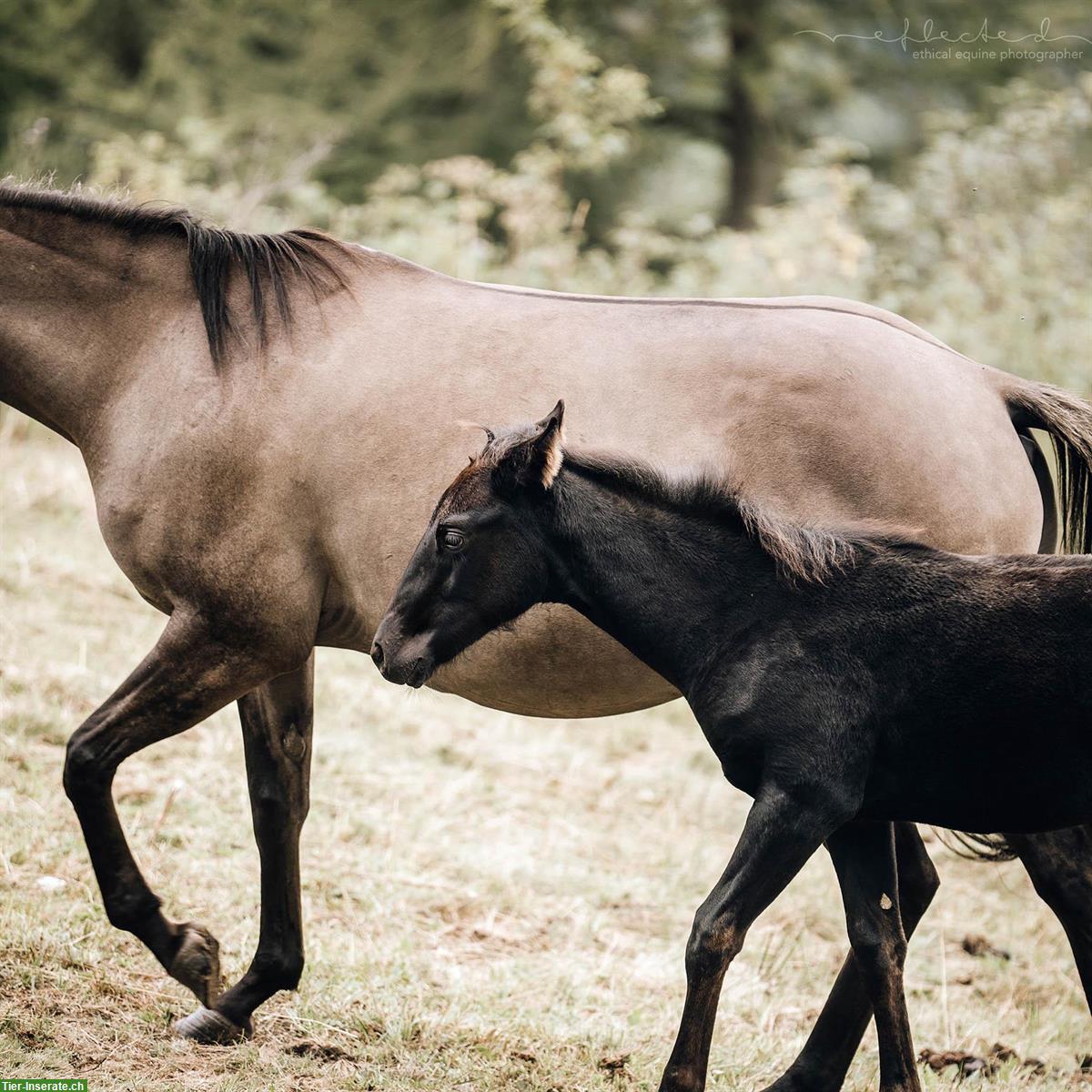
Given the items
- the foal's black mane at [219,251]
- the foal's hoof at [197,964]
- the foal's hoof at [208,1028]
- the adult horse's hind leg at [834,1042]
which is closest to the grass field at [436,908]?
the foal's hoof at [208,1028]

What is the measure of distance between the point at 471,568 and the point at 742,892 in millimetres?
1028

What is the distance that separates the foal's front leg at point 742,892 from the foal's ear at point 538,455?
0.94 meters

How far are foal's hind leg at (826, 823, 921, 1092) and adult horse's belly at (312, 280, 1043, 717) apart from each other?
0.69m

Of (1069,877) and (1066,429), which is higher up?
(1066,429)

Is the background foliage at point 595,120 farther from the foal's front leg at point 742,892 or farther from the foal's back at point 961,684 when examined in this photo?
the foal's front leg at point 742,892

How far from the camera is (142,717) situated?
12.3ft

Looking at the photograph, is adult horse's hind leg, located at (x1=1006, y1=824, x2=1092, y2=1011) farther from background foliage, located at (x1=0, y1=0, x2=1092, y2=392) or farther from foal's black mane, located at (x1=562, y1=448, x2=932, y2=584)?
background foliage, located at (x1=0, y1=0, x2=1092, y2=392)

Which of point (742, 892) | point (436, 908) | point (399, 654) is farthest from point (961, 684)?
point (436, 908)

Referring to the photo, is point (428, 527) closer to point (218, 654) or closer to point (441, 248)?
point (218, 654)

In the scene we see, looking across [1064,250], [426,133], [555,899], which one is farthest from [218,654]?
[426,133]

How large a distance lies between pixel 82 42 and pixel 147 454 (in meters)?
15.9

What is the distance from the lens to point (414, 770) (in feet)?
21.3

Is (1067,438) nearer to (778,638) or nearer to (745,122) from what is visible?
(778,638)

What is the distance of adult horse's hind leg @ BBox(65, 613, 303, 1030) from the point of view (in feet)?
12.2
